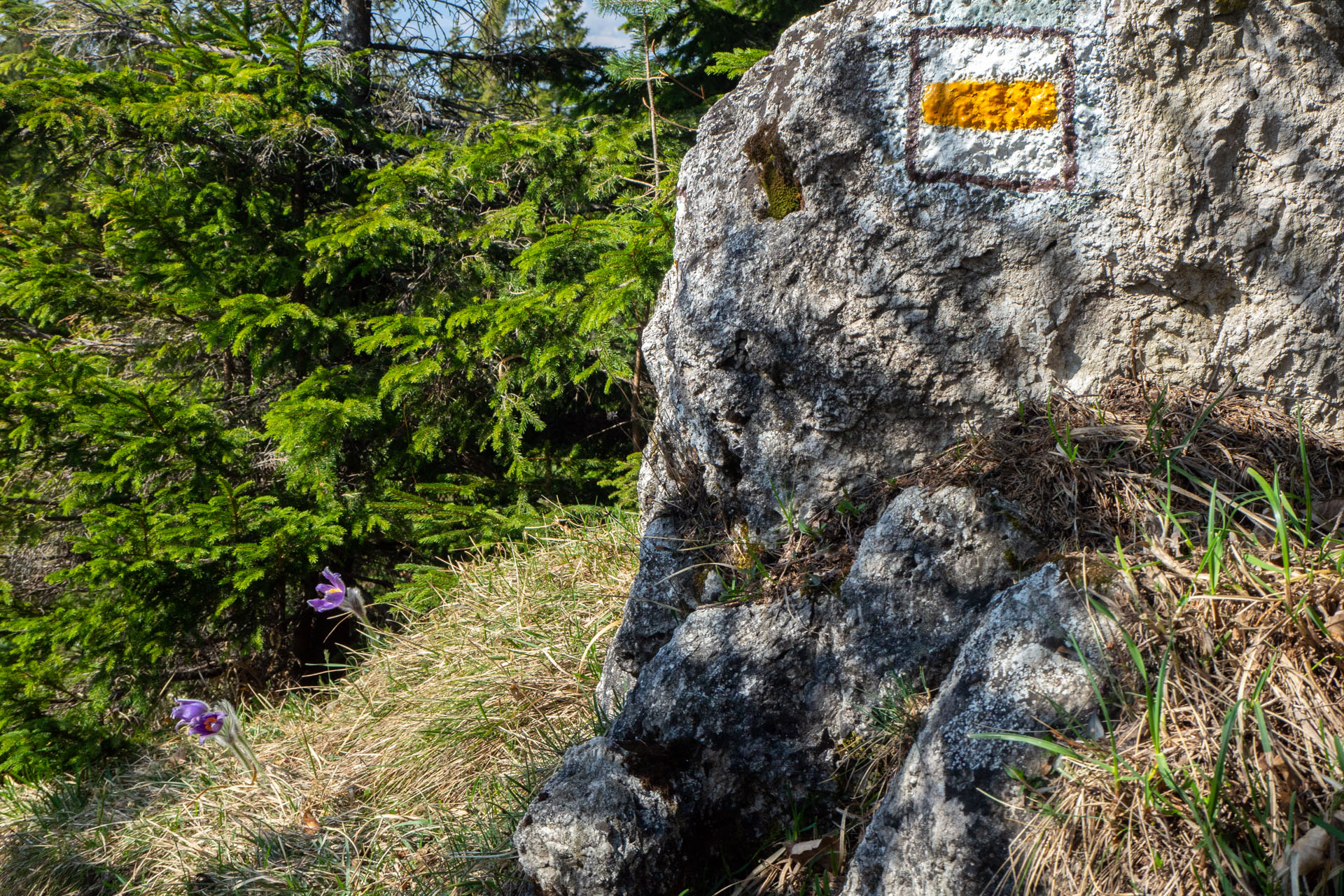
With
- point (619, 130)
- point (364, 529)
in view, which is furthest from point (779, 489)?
point (619, 130)

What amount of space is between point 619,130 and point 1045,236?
3527mm

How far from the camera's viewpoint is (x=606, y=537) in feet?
14.2

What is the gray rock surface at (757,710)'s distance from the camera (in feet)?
6.58

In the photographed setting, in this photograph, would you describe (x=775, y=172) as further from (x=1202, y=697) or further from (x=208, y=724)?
(x=208, y=724)

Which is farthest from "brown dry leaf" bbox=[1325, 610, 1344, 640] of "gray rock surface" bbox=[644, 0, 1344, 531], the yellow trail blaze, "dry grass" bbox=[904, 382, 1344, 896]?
the yellow trail blaze

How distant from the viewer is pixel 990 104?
2.18 metres

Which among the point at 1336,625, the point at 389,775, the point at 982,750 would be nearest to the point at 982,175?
the point at 1336,625

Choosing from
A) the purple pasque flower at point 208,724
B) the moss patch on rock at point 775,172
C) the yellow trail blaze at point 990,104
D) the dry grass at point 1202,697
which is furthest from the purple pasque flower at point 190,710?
the yellow trail blaze at point 990,104

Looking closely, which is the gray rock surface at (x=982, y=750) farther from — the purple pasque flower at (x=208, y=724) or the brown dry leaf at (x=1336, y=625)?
the purple pasque flower at (x=208, y=724)

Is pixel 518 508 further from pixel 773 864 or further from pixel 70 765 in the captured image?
pixel 773 864

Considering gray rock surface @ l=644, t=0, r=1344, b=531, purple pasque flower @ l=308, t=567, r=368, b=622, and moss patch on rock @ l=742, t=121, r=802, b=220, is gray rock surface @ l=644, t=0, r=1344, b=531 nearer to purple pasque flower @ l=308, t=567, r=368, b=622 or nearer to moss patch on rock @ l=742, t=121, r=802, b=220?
moss patch on rock @ l=742, t=121, r=802, b=220

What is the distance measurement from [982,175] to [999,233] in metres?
0.16

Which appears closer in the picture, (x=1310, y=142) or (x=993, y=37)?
(x=1310, y=142)

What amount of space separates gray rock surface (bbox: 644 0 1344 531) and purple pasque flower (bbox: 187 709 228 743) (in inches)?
81.8
